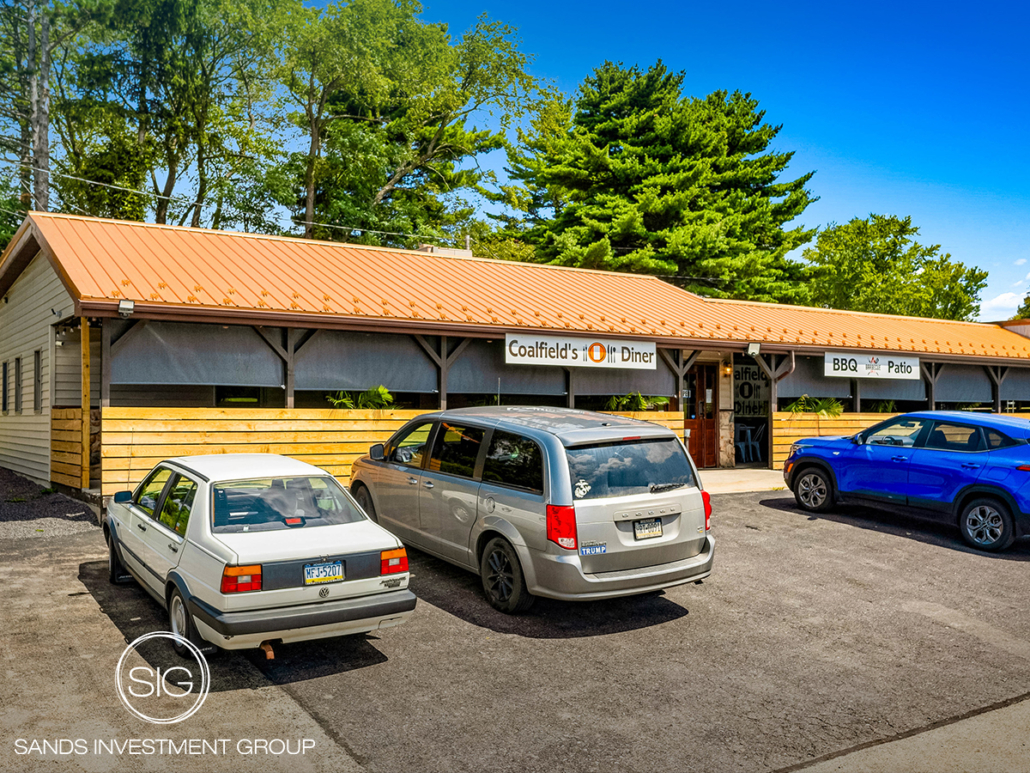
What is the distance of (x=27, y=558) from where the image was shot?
27.9 feet

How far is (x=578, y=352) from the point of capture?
49.0ft

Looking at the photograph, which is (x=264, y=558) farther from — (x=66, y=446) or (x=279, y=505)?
(x=66, y=446)

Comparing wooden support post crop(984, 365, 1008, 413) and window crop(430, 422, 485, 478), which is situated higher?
wooden support post crop(984, 365, 1008, 413)

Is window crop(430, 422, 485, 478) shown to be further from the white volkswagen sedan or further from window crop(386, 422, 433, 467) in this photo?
the white volkswagen sedan

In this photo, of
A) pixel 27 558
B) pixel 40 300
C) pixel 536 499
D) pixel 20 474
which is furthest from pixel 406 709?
pixel 20 474

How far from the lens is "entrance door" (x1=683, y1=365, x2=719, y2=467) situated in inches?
709

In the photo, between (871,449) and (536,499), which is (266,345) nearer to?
(536,499)

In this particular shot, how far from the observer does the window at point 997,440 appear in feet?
32.2

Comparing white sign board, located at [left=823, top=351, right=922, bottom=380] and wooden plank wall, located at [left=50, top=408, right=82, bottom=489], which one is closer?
wooden plank wall, located at [left=50, top=408, right=82, bottom=489]

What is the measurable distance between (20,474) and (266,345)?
7579 mm

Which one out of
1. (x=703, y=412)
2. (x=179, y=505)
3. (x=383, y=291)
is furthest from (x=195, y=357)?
(x=703, y=412)

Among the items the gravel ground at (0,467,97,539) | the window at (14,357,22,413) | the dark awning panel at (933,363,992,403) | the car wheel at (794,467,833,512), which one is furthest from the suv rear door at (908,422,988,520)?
the window at (14,357,22,413)

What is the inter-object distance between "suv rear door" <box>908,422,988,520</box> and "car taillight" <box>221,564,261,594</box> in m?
8.85

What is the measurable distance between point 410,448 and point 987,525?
7.26 meters
